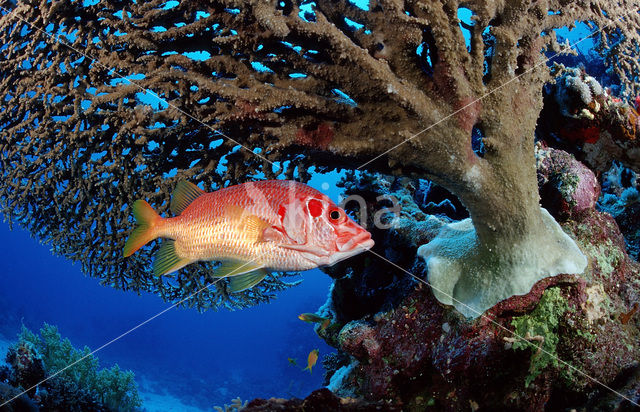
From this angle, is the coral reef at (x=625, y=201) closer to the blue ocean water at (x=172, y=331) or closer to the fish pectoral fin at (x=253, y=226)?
the fish pectoral fin at (x=253, y=226)

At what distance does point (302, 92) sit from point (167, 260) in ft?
4.91

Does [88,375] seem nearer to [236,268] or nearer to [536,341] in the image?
[236,268]

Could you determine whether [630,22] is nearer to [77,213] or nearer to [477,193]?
[477,193]

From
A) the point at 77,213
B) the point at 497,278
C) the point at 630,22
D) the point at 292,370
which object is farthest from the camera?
the point at 292,370

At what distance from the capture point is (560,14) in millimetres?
2592

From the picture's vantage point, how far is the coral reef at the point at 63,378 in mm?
5598

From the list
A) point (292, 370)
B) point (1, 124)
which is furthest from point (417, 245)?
point (292, 370)

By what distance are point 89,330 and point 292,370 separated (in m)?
36.4

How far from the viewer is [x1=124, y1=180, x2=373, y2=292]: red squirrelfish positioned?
72.8 inches

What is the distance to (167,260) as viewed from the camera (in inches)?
84.3

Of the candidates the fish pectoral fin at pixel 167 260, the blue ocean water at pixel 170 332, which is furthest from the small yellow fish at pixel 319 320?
the blue ocean water at pixel 170 332

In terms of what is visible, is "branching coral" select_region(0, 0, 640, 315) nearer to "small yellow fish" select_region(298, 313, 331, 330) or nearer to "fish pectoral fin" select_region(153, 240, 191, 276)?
"fish pectoral fin" select_region(153, 240, 191, 276)

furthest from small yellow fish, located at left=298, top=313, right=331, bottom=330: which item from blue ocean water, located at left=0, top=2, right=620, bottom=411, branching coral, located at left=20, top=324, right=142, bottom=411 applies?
blue ocean water, located at left=0, top=2, right=620, bottom=411

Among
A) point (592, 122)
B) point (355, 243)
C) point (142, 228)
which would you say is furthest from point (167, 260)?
point (592, 122)
